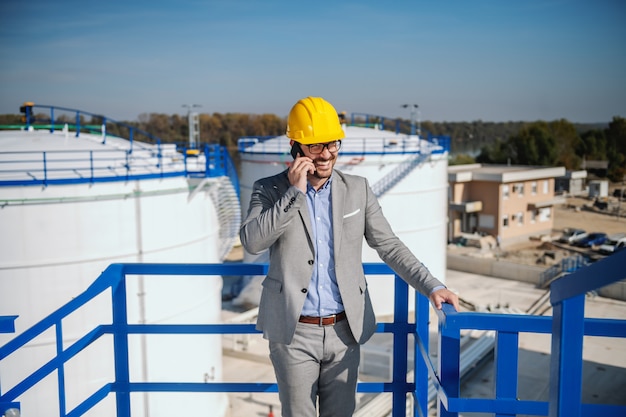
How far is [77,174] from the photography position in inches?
354

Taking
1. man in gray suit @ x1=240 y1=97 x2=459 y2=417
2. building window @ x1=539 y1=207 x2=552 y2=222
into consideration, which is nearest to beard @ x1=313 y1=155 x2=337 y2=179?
man in gray suit @ x1=240 y1=97 x2=459 y2=417

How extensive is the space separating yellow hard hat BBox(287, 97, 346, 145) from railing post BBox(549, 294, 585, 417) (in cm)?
128

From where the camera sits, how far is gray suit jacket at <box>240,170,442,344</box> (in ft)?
8.30

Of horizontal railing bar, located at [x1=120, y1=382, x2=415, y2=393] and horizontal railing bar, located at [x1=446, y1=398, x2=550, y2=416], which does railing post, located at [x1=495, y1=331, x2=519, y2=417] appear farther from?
horizontal railing bar, located at [x1=120, y1=382, x2=415, y2=393]

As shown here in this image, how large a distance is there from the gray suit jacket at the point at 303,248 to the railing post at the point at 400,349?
1.43 feet

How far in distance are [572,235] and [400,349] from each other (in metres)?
28.7

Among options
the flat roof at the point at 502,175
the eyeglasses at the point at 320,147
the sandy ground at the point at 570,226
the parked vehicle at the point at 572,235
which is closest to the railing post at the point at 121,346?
the eyeglasses at the point at 320,147

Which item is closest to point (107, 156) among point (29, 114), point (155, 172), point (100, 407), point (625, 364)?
point (155, 172)

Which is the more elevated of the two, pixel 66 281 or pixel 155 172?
pixel 155 172

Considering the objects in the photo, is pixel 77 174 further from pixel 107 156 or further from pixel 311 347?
pixel 311 347

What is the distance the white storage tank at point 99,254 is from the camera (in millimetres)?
8500

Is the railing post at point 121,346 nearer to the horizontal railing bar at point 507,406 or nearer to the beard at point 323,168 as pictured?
the beard at point 323,168

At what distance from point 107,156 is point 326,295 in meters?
8.18

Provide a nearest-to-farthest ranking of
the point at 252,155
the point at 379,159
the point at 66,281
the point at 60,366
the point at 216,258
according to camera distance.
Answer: the point at 60,366 < the point at 66,281 < the point at 216,258 < the point at 379,159 < the point at 252,155
